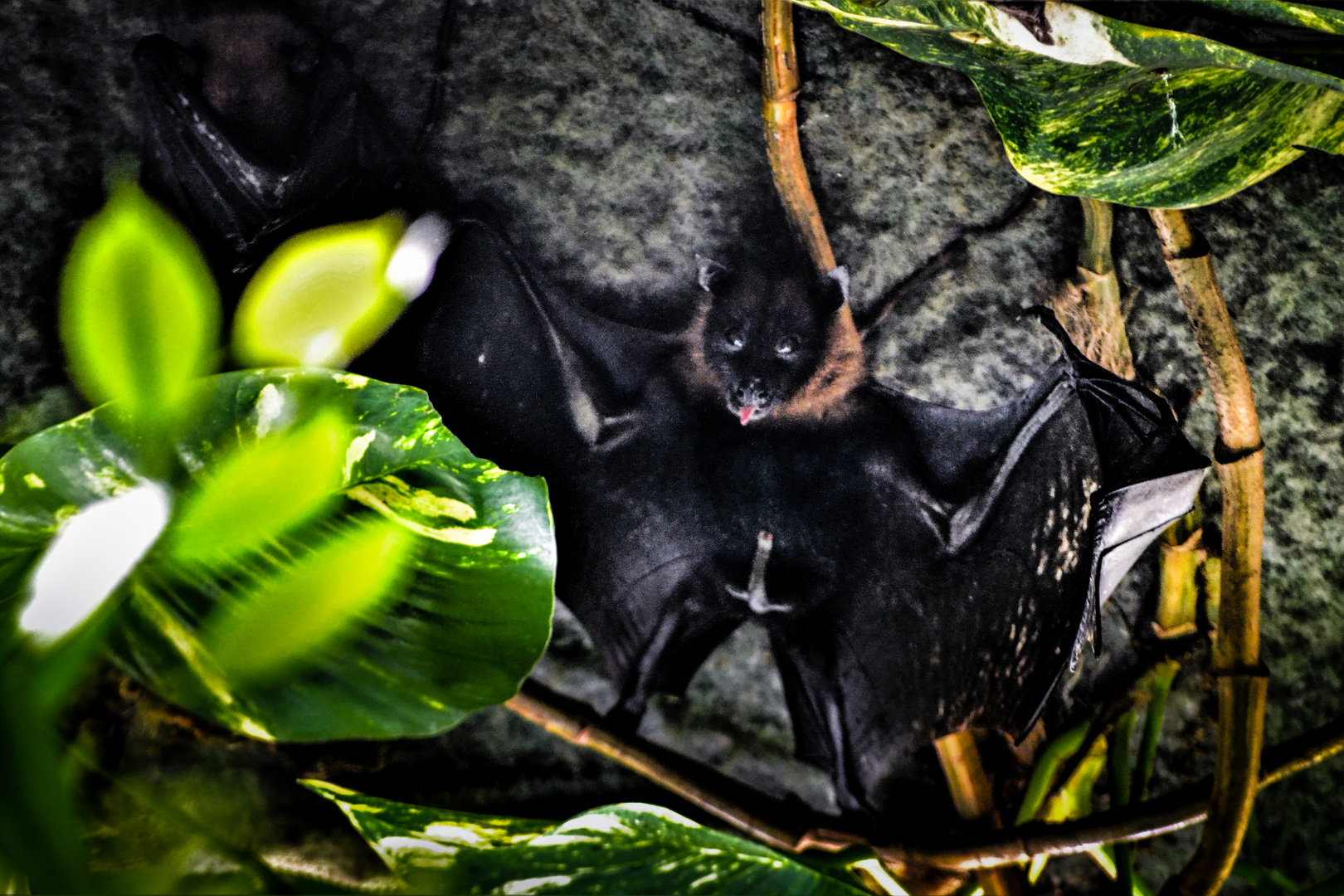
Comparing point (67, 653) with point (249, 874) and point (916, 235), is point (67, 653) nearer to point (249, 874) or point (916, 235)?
point (249, 874)

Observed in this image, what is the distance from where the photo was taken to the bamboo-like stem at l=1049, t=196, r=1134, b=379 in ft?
1.98

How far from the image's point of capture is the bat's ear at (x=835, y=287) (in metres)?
0.60

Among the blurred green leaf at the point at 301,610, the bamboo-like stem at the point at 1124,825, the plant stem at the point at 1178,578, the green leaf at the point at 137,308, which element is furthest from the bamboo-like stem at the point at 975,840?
the green leaf at the point at 137,308

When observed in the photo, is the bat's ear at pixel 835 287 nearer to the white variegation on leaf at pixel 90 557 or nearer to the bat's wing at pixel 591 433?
the bat's wing at pixel 591 433

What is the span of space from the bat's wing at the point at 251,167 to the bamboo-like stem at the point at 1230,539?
23.3 inches

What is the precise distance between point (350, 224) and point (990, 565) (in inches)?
22.6

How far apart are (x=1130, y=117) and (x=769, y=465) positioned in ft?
1.11

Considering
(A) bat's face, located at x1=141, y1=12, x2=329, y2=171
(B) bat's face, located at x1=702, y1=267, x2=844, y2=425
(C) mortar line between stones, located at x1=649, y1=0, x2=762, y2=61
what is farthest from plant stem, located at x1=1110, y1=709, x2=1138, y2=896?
(A) bat's face, located at x1=141, y1=12, x2=329, y2=171

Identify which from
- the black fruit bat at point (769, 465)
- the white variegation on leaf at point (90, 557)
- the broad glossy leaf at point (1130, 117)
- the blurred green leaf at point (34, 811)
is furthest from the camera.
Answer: the black fruit bat at point (769, 465)

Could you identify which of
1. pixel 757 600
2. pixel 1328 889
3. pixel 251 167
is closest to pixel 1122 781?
pixel 1328 889

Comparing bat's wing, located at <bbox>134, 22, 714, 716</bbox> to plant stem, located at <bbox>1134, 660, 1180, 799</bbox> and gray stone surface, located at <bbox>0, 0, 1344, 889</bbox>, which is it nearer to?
gray stone surface, located at <bbox>0, 0, 1344, 889</bbox>

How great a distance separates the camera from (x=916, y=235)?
604 mm

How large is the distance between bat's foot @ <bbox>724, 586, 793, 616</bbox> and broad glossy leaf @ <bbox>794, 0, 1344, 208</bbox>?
1.19 ft

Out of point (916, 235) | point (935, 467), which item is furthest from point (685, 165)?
point (935, 467)
